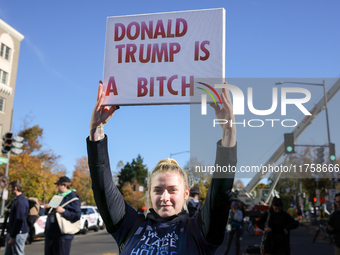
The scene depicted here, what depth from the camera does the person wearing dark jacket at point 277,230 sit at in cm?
655

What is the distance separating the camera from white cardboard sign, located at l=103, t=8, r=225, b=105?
2.54 metres

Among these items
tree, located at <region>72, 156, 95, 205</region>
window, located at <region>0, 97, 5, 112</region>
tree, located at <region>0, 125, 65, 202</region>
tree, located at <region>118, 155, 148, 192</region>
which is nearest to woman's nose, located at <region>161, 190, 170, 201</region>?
tree, located at <region>0, 125, 65, 202</region>

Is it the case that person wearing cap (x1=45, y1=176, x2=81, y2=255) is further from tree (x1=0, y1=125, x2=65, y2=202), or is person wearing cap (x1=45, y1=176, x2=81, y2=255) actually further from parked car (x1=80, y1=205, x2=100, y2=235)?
tree (x1=0, y1=125, x2=65, y2=202)

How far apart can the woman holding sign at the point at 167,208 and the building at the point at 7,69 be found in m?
38.7

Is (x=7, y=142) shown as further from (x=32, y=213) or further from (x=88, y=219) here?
(x=32, y=213)

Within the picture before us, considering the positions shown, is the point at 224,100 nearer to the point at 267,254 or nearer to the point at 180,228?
the point at 180,228

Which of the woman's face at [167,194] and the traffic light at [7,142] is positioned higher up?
the traffic light at [7,142]

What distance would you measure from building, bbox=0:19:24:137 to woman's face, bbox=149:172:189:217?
128 ft

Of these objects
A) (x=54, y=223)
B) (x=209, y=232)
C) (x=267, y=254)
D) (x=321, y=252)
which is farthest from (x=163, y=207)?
(x=321, y=252)

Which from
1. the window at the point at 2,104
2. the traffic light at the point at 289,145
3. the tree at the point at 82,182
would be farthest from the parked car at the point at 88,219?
the tree at the point at 82,182

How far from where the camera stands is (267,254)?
657cm

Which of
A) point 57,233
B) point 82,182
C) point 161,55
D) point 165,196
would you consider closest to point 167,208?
point 165,196

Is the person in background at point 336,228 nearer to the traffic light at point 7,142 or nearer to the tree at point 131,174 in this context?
the traffic light at point 7,142

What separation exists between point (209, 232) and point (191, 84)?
3.51 ft
